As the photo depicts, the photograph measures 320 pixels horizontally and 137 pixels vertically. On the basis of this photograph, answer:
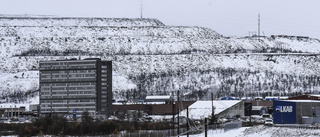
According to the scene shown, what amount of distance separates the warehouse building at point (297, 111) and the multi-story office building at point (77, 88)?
186 feet

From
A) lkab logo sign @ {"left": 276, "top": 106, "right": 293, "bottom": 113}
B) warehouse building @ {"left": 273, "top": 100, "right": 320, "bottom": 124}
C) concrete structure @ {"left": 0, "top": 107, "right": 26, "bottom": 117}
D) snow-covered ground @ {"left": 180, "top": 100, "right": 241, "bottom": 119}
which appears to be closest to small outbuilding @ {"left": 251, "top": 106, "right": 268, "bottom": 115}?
snow-covered ground @ {"left": 180, "top": 100, "right": 241, "bottom": 119}

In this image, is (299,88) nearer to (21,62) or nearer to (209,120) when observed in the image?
(21,62)

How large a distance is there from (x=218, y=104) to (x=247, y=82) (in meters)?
63.5

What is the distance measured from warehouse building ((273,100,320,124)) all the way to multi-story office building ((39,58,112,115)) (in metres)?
56.7

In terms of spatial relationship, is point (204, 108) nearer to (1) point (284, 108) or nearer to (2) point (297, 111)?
(1) point (284, 108)

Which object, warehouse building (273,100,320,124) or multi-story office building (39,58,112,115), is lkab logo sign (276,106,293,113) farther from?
multi-story office building (39,58,112,115)

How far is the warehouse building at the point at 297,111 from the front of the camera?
7290 cm

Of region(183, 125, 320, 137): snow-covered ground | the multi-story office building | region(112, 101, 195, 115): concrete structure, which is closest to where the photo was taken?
region(183, 125, 320, 137): snow-covered ground

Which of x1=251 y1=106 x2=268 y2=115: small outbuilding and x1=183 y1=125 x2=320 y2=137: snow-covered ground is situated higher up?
x1=183 y1=125 x2=320 y2=137: snow-covered ground

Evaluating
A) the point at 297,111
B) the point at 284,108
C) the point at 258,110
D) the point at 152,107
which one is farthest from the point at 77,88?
the point at 297,111

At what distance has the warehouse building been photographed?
7290 cm

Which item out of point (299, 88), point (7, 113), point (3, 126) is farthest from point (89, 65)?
point (299, 88)

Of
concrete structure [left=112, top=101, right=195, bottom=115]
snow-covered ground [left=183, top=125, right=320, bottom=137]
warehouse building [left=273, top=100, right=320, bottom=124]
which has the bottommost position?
concrete structure [left=112, top=101, right=195, bottom=115]

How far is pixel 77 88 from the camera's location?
423 feet
